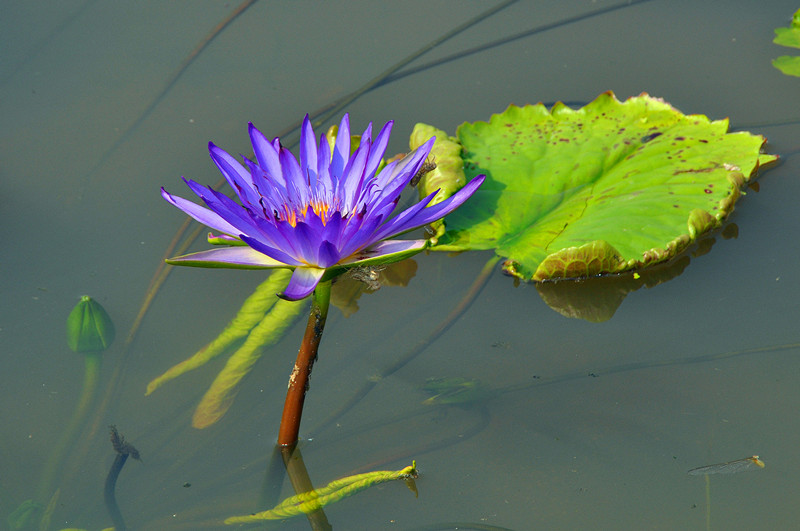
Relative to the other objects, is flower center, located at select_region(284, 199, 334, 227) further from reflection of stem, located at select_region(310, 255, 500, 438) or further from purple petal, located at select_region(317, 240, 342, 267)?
reflection of stem, located at select_region(310, 255, 500, 438)

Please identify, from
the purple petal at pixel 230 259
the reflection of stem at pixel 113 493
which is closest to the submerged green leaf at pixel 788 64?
the purple petal at pixel 230 259

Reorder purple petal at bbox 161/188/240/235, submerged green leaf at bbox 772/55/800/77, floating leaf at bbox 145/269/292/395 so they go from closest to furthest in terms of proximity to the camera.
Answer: purple petal at bbox 161/188/240/235 → floating leaf at bbox 145/269/292/395 → submerged green leaf at bbox 772/55/800/77

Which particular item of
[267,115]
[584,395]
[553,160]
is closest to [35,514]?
[584,395]

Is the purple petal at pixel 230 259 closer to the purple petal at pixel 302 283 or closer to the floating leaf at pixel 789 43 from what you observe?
the purple petal at pixel 302 283

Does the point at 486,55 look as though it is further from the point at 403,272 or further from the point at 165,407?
the point at 165,407

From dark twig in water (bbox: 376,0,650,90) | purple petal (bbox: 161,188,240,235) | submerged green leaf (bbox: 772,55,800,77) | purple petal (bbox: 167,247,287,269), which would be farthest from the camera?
dark twig in water (bbox: 376,0,650,90)

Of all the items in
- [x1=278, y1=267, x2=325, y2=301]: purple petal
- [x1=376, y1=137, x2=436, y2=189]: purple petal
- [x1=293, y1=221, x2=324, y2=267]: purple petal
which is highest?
[x1=376, y1=137, x2=436, y2=189]: purple petal

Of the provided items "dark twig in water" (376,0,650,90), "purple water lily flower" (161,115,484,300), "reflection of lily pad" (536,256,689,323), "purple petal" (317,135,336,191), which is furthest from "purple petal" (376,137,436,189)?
"dark twig in water" (376,0,650,90)
